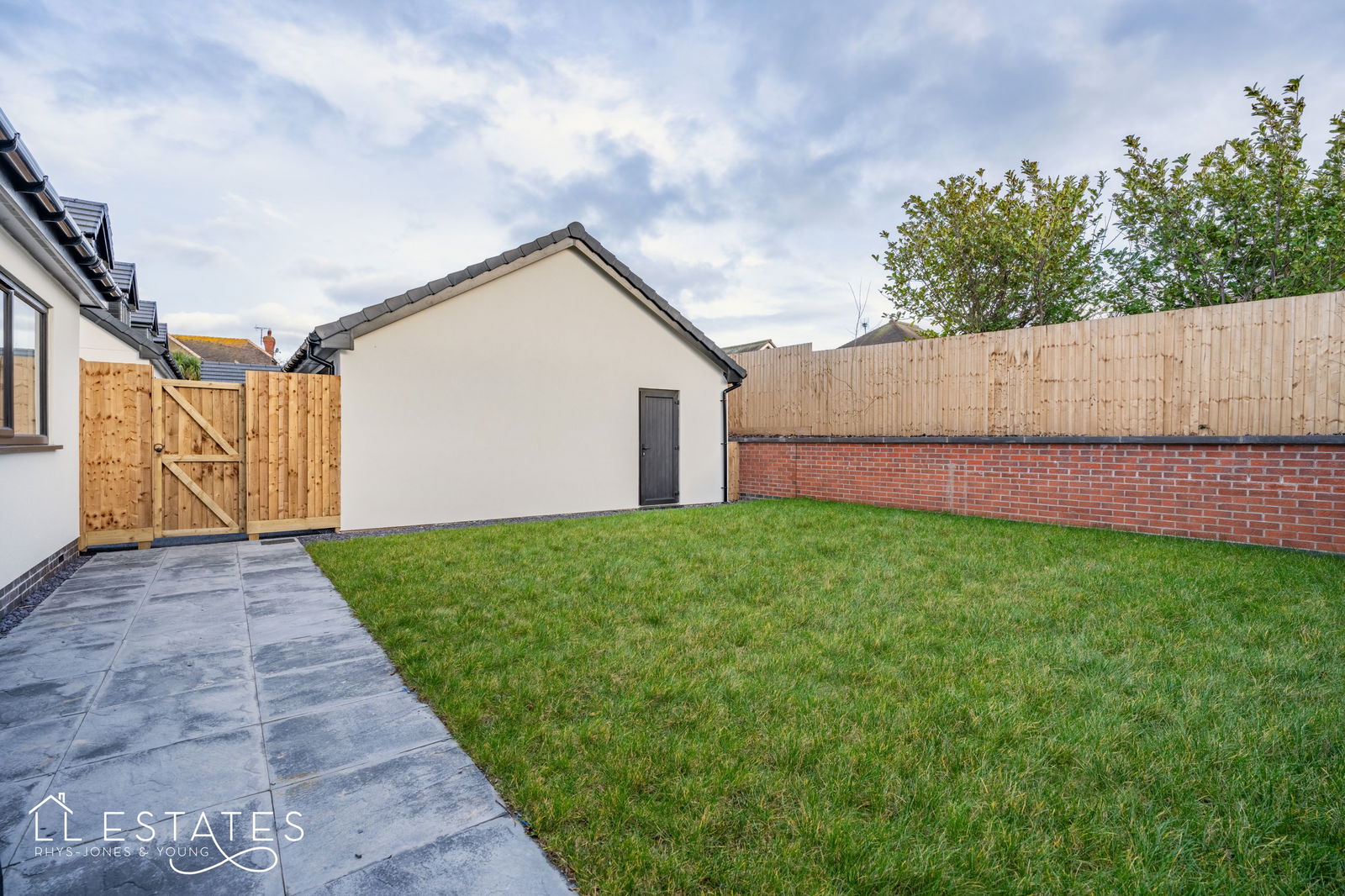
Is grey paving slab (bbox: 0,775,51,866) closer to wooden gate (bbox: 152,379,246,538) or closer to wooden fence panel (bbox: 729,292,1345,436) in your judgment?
wooden gate (bbox: 152,379,246,538)

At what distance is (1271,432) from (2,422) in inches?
456

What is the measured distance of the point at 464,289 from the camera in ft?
27.2

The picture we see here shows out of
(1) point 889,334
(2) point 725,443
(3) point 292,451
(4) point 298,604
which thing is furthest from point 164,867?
(1) point 889,334

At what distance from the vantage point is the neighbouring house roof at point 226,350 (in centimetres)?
3338

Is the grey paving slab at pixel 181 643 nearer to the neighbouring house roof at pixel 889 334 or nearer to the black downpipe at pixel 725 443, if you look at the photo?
the black downpipe at pixel 725 443

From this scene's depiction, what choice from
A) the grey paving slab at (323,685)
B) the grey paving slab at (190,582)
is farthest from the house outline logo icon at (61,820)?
the grey paving slab at (190,582)

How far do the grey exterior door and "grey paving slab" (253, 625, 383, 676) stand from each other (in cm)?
675

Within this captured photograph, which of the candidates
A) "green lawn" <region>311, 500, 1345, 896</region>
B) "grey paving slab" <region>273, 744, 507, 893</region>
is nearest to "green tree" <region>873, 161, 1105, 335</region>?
"green lawn" <region>311, 500, 1345, 896</region>

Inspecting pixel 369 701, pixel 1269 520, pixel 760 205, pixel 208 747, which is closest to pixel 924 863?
pixel 369 701

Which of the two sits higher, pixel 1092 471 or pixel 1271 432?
pixel 1271 432

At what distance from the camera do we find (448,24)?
25.0ft

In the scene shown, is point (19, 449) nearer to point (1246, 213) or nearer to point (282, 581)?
point (282, 581)

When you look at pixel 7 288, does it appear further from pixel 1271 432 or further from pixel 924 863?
pixel 1271 432

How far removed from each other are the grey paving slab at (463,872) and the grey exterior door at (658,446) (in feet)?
27.7
